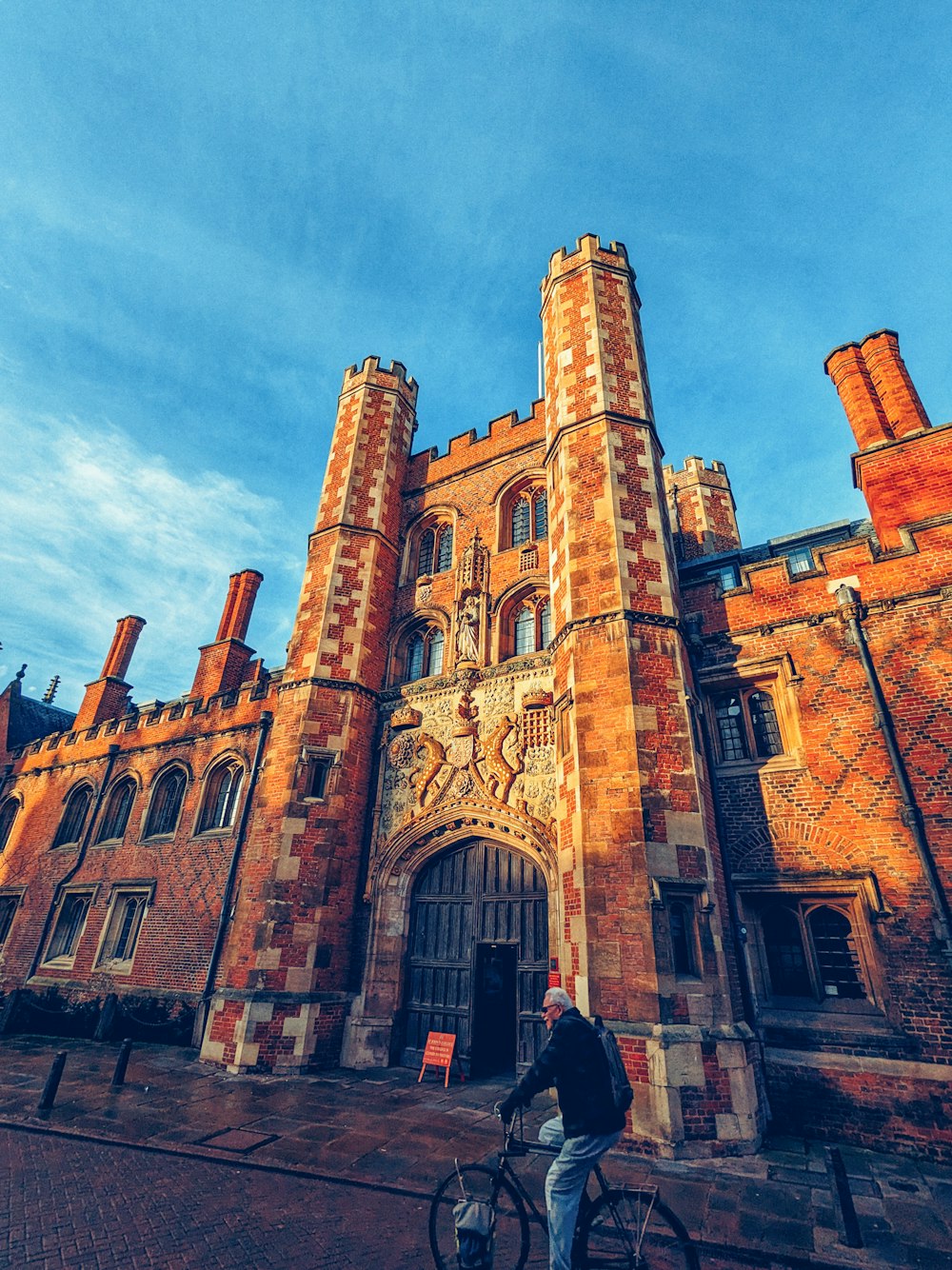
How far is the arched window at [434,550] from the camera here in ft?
50.5

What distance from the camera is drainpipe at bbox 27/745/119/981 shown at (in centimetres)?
1638

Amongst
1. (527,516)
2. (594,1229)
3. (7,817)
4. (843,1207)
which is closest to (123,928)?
(7,817)

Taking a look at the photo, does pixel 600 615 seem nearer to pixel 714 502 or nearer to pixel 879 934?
pixel 879 934

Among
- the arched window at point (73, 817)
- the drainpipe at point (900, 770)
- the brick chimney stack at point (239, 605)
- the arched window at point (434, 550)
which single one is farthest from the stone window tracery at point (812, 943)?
the arched window at point (73, 817)

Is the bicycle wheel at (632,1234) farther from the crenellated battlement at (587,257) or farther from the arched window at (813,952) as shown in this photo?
the crenellated battlement at (587,257)

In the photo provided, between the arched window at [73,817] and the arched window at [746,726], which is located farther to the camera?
the arched window at [73,817]

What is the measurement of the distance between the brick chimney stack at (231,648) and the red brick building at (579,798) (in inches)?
40.2

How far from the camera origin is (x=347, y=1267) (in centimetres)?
419

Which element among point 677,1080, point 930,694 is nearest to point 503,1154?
point 677,1080

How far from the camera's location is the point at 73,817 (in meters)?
18.9

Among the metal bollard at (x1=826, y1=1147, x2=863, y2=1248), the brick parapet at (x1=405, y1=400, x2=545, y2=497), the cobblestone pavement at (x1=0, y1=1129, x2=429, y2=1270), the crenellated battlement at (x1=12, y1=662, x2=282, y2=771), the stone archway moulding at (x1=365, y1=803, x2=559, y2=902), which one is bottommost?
the cobblestone pavement at (x1=0, y1=1129, x2=429, y2=1270)

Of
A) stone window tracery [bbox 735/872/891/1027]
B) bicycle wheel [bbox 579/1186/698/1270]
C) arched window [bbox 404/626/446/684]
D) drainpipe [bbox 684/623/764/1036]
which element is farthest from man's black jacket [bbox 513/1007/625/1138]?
arched window [bbox 404/626/446/684]

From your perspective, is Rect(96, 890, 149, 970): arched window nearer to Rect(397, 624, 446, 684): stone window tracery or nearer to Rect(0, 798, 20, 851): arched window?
Rect(0, 798, 20, 851): arched window

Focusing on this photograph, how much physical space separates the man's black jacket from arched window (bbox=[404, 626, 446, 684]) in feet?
32.5
